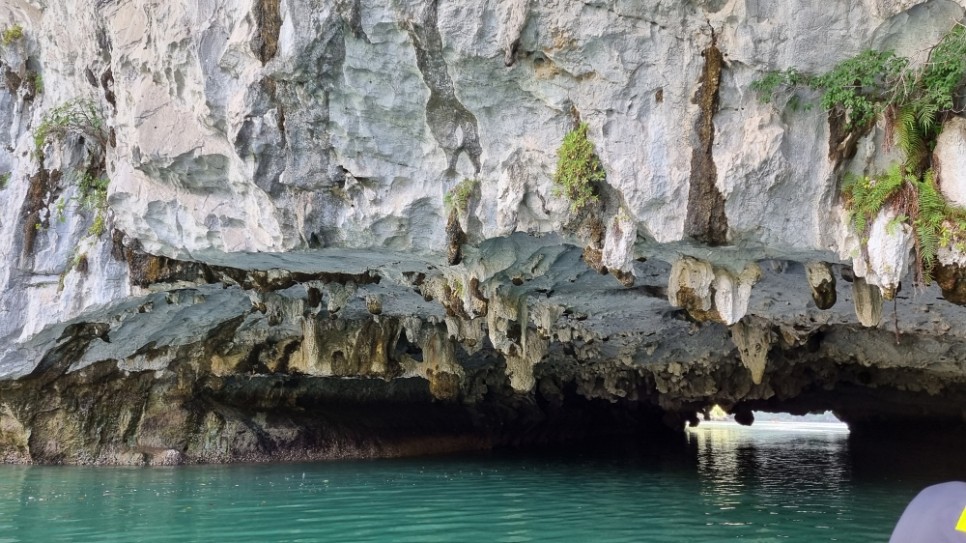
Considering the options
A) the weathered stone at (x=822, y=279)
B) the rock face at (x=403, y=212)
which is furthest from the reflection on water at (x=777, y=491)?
the weathered stone at (x=822, y=279)

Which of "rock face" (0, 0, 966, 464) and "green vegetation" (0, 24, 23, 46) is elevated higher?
"green vegetation" (0, 24, 23, 46)

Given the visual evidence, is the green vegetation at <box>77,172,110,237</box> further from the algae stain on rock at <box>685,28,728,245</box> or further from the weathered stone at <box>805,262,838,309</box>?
the weathered stone at <box>805,262,838,309</box>

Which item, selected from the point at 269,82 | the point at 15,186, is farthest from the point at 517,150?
the point at 15,186

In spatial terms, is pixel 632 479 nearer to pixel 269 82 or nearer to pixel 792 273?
pixel 792 273

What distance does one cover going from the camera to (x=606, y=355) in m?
20.8

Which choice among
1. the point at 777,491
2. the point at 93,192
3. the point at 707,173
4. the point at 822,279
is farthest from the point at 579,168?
the point at 93,192

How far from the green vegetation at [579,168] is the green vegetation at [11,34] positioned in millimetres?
12305

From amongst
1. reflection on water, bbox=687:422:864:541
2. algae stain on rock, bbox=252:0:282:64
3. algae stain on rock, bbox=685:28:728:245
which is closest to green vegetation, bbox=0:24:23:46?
algae stain on rock, bbox=252:0:282:64

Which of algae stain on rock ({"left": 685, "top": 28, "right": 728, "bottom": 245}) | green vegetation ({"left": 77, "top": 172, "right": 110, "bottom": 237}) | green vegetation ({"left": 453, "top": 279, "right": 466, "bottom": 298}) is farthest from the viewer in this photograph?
green vegetation ({"left": 77, "top": 172, "right": 110, "bottom": 237})

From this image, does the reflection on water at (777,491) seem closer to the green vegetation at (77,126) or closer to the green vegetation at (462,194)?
the green vegetation at (462,194)

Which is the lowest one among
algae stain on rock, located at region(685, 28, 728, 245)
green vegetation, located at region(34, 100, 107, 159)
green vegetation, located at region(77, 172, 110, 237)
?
algae stain on rock, located at region(685, 28, 728, 245)

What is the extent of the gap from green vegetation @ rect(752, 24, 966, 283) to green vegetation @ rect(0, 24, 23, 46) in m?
14.7

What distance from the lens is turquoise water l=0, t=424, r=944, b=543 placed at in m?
9.88

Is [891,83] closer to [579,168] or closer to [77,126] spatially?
[579,168]
